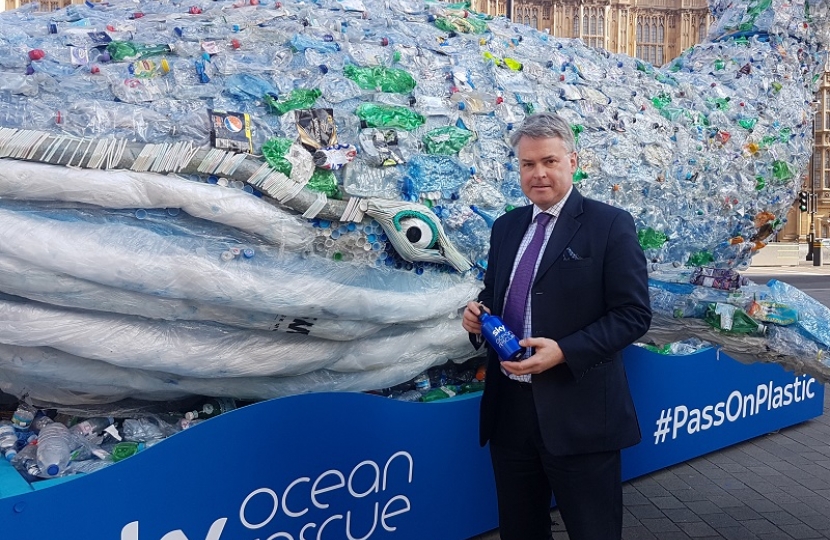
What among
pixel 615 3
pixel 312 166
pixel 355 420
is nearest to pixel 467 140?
pixel 312 166

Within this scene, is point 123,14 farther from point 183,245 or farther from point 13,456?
point 13,456

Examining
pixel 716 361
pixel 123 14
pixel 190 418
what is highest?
pixel 123 14

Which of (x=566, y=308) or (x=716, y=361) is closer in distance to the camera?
(x=566, y=308)

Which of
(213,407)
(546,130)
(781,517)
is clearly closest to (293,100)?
(546,130)

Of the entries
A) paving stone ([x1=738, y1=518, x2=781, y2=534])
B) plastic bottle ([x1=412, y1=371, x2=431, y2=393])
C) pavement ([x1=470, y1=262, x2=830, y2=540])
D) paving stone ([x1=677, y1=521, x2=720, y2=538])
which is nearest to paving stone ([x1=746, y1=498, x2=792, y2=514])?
pavement ([x1=470, y1=262, x2=830, y2=540])

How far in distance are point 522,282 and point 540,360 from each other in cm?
24

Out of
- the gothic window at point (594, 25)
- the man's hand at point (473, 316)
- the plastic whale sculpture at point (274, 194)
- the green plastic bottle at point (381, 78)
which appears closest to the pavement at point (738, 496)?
the plastic whale sculpture at point (274, 194)

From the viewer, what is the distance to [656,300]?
2.59 metres

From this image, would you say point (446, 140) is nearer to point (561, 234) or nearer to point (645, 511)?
point (561, 234)

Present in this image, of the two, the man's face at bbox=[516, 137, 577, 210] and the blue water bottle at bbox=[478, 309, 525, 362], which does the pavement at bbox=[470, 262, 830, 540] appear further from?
the man's face at bbox=[516, 137, 577, 210]

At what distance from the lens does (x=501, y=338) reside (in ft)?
5.09

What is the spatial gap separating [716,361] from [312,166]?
2.35 metres

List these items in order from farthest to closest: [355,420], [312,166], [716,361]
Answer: [716,361] < [355,420] < [312,166]

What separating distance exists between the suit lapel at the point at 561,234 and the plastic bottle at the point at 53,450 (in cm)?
128
